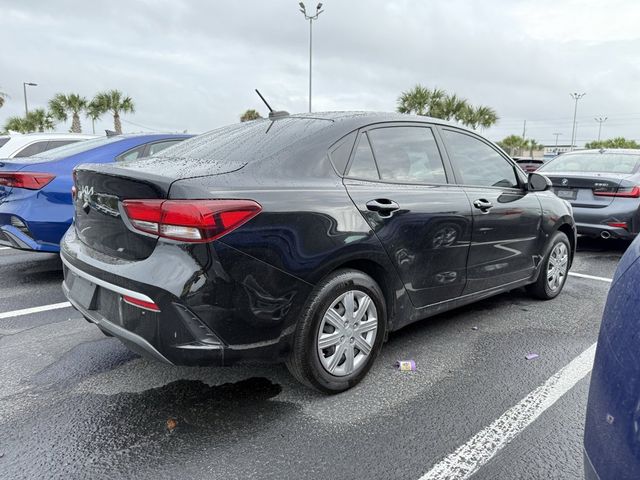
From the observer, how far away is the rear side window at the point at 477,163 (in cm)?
358

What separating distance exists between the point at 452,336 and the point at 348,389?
1.23 m

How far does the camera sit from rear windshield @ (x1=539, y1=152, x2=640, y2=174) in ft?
22.7

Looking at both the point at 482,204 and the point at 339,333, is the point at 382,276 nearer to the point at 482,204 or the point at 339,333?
the point at 339,333

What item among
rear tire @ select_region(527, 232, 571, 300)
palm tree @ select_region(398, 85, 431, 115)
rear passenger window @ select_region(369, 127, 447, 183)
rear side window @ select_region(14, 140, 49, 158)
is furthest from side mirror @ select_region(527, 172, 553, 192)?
palm tree @ select_region(398, 85, 431, 115)

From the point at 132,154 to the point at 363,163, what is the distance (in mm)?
3201

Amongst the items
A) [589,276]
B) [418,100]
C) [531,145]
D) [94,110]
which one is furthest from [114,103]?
[531,145]

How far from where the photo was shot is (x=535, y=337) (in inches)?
148

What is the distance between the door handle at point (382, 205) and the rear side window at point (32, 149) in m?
5.74

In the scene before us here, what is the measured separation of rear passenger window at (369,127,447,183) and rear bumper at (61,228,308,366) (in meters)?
1.07

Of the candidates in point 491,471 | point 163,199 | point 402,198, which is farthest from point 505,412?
point 163,199

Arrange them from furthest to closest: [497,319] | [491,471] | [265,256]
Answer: [497,319] → [265,256] → [491,471]

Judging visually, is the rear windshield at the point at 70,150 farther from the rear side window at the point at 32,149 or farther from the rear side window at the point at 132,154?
the rear side window at the point at 32,149

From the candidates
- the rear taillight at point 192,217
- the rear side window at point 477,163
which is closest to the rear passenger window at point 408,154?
the rear side window at point 477,163

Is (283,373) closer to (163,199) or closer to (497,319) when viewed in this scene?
(163,199)
